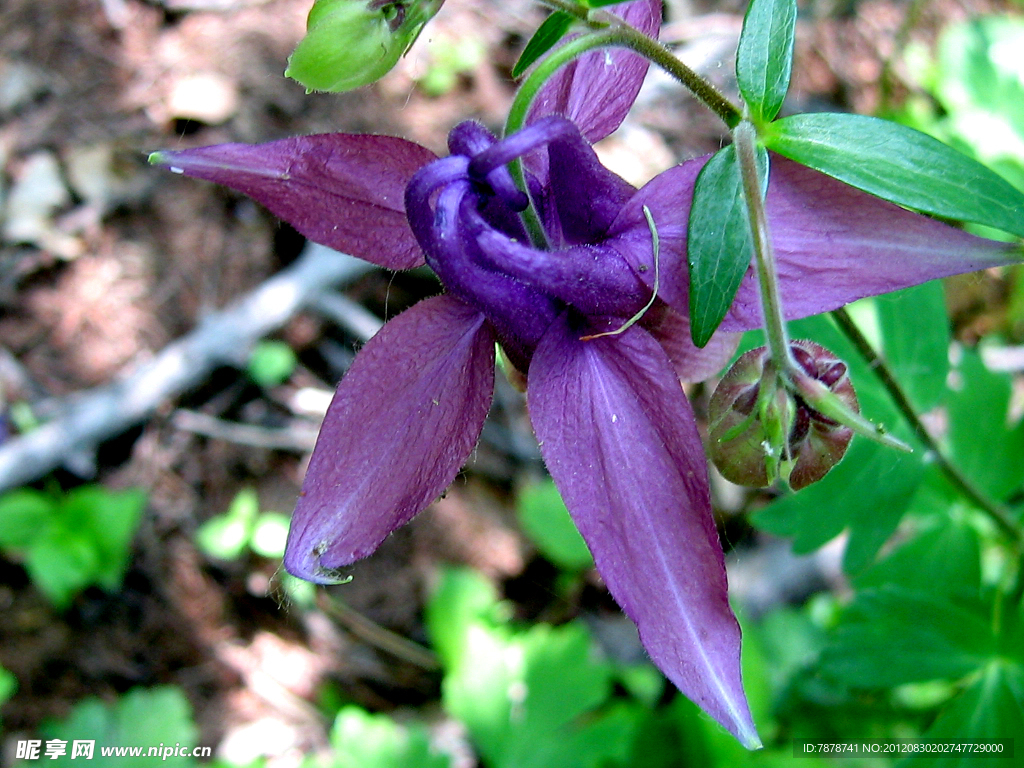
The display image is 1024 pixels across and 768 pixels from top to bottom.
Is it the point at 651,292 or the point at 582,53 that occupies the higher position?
the point at 582,53

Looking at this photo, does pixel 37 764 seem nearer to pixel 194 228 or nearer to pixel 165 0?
pixel 194 228

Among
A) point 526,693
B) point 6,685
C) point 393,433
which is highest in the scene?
point 393,433

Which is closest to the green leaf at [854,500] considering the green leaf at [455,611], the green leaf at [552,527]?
the green leaf at [552,527]

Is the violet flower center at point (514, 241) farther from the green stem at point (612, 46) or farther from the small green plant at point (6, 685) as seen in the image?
the small green plant at point (6, 685)

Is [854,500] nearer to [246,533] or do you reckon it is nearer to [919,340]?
[919,340]

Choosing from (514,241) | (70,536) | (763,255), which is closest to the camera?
(763,255)

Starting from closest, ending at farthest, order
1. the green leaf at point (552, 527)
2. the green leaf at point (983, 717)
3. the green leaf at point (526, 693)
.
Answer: the green leaf at point (983, 717) → the green leaf at point (526, 693) → the green leaf at point (552, 527)

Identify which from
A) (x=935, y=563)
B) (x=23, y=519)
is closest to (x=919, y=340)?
(x=935, y=563)
